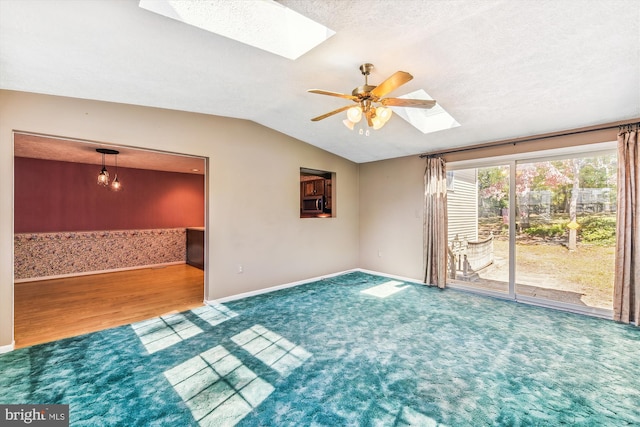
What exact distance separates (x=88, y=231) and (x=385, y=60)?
277 inches

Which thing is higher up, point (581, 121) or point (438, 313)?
point (581, 121)

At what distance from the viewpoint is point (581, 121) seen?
3.48m

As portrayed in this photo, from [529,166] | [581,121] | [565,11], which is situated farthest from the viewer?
[529,166]

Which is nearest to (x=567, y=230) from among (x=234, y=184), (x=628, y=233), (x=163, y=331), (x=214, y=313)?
Result: (x=628, y=233)

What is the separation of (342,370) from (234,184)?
10.3 feet

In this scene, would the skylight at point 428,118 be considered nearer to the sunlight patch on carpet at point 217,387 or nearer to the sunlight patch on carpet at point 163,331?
the sunlight patch on carpet at point 217,387

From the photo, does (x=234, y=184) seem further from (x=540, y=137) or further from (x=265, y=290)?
(x=540, y=137)

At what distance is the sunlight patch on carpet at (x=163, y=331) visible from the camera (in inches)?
114

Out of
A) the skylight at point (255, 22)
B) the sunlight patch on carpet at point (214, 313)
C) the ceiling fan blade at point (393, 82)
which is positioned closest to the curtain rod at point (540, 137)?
the ceiling fan blade at point (393, 82)

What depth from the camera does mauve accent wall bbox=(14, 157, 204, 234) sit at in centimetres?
563

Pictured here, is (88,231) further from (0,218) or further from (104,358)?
(104,358)

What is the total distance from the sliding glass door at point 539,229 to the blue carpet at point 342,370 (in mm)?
602

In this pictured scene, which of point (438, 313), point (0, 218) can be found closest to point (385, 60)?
point (438, 313)

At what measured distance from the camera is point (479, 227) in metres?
4.79
